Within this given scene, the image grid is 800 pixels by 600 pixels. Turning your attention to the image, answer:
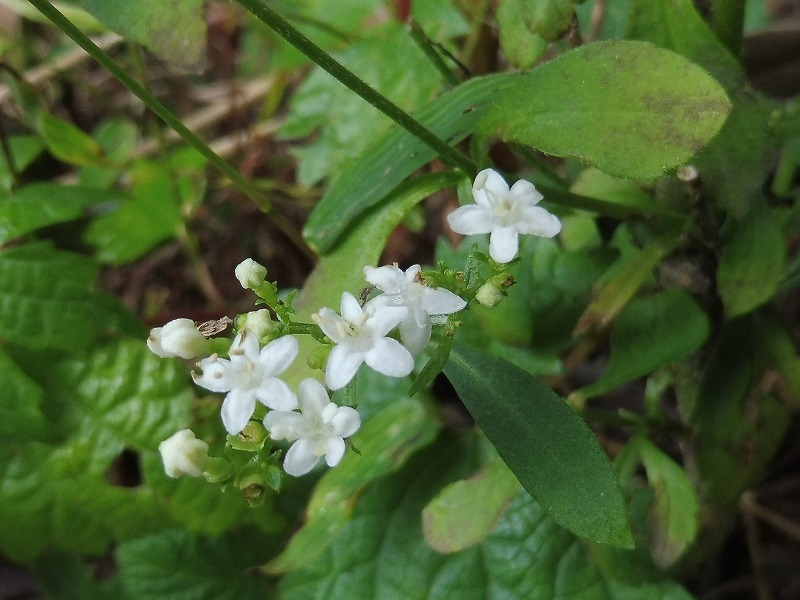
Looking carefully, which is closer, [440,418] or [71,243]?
[440,418]

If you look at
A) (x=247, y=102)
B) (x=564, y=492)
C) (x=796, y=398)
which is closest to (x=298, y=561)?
(x=564, y=492)

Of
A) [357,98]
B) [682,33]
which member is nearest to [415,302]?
[682,33]

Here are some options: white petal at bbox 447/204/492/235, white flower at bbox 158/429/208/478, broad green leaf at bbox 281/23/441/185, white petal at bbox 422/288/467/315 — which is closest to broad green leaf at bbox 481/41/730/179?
white petal at bbox 447/204/492/235

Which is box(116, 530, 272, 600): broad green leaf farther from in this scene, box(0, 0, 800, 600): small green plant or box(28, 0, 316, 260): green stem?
box(28, 0, 316, 260): green stem

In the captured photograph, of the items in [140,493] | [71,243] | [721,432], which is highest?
[71,243]

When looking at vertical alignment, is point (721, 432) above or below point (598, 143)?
below

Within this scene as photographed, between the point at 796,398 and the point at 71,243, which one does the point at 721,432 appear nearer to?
the point at 796,398
